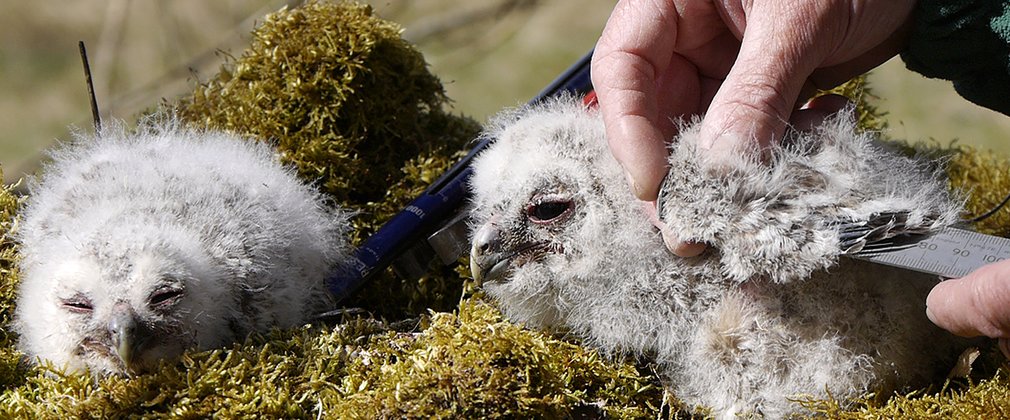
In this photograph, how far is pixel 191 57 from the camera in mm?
4531

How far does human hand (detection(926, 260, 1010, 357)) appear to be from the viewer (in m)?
1.19

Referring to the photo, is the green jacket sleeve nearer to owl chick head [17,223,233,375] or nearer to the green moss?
the green moss

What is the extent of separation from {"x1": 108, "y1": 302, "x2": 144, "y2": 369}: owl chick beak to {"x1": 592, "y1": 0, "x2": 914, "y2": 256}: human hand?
0.83 m

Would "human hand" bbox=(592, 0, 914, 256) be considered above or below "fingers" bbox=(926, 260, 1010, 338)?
above

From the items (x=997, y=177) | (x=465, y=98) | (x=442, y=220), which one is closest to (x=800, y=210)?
(x=442, y=220)

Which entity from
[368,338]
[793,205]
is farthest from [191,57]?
[793,205]

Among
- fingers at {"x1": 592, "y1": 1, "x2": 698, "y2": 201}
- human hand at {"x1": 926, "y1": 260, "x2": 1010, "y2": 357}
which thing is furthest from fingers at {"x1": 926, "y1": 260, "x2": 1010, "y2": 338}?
fingers at {"x1": 592, "y1": 1, "x2": 698, "y2": 201}

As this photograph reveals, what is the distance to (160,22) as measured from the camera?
15.5ft

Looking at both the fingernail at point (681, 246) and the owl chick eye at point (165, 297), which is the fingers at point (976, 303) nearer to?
the fingernail at point (681, 246)

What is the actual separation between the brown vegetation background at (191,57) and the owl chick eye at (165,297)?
3.05 meters

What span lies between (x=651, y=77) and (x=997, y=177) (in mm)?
1091

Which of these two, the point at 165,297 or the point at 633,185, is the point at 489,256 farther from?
the point at 165,297

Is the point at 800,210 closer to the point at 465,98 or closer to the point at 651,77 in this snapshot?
the point at 651,77

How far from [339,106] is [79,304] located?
2.48ft
